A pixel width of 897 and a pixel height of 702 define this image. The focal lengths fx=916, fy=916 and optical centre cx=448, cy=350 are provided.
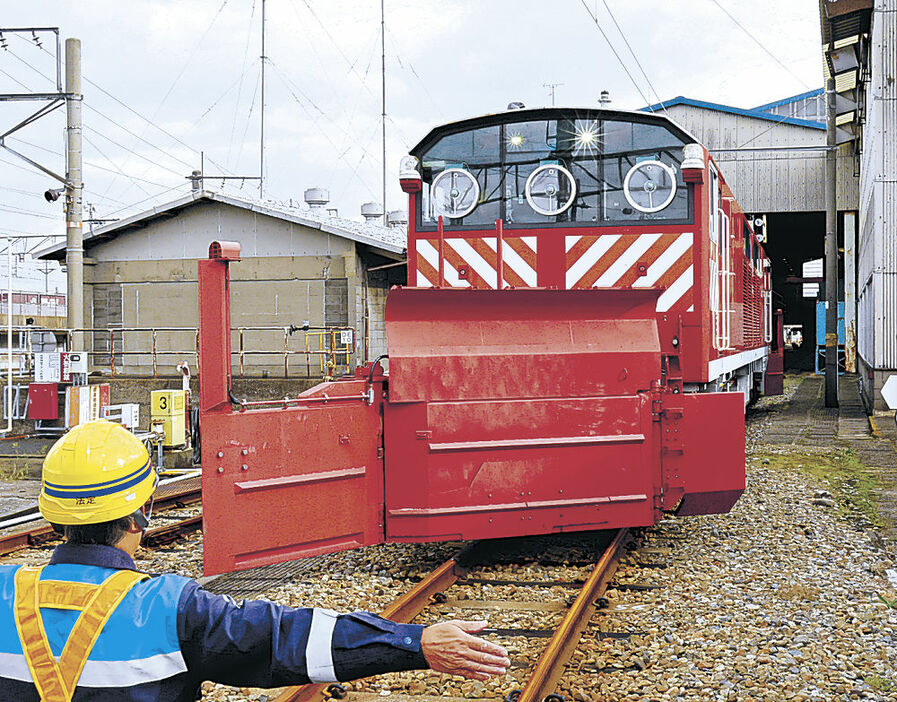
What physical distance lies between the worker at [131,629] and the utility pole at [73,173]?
15.9 metres

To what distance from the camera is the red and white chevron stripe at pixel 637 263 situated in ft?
24.3

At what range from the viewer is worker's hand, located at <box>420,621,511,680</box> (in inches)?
78.2

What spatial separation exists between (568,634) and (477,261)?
3.73 m

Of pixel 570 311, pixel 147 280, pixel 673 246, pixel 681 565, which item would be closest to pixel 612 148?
pixel 673 246

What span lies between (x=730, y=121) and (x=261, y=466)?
27767 mm

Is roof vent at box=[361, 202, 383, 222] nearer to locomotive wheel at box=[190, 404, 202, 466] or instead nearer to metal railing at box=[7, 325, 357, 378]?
metal railing at box=[7, 325, 357, 378]

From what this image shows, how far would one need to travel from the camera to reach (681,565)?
21.6 feet

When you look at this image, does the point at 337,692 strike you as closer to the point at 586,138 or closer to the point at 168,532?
the point at 168,532

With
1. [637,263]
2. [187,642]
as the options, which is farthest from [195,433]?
[187,642]

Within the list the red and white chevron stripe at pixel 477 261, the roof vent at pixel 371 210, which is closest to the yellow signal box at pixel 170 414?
the red and white chevron stripe at pixel 477 261

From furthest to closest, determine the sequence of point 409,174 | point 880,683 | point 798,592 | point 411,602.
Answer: point 409,174, point 798,592, point 411,602, point 880,683

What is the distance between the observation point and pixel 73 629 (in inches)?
72.3

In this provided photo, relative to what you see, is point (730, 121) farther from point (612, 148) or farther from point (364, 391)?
point (364, 391)

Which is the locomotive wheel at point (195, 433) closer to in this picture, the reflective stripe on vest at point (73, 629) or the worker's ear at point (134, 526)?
the worker's ear at point (134, 526)
